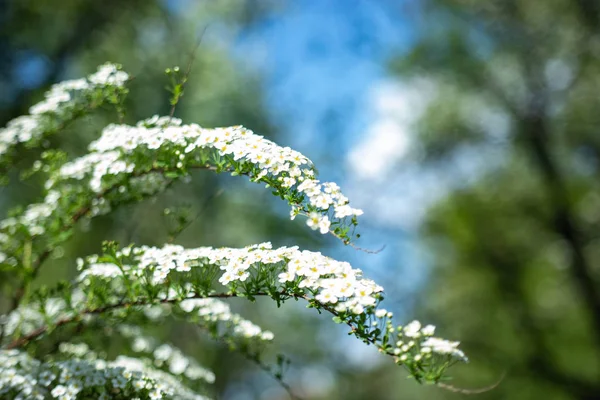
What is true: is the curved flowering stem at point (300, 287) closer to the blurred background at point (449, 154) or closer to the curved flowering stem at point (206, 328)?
the curved flowering stem at point (206, 328)

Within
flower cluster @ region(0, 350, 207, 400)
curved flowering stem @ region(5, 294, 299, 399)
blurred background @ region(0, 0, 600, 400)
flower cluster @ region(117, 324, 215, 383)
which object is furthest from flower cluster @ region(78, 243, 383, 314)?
blurred background @ region(0, 0, 600, 400)

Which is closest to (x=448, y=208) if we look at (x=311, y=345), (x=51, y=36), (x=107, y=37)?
(x=311, y=345)

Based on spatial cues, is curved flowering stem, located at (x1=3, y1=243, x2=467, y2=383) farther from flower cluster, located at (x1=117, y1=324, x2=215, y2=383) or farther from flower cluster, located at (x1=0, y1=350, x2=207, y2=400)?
flower cluster, located at (x1=117, y1=324, x2=215, y2=383)

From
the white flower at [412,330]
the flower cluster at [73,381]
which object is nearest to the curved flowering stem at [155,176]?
the white flower at [412,330]

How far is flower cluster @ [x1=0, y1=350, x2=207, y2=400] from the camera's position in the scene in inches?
116

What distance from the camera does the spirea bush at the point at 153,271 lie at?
2.48m

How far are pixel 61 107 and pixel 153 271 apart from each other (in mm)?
1486

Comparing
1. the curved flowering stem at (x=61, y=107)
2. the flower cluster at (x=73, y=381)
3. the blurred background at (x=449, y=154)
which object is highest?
the blurred background at (x=449, y=154)

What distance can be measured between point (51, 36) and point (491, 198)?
10206 mm

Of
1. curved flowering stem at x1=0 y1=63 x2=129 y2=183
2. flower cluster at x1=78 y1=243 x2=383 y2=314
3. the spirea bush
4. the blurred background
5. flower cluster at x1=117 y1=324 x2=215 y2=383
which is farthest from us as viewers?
the blurred background

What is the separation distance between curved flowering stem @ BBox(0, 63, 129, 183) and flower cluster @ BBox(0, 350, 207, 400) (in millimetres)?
1416

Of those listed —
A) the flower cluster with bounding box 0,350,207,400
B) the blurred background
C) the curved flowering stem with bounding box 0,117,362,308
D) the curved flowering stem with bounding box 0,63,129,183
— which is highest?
the blurred background

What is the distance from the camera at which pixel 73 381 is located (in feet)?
9.85

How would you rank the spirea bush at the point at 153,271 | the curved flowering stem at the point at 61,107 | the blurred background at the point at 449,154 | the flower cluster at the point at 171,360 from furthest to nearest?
the blurred background at the point at 449,154
the flower cluster at the point at 171,360
the curved flowering stem at the point at 61,107
the spirea bush at the point at 153,271
